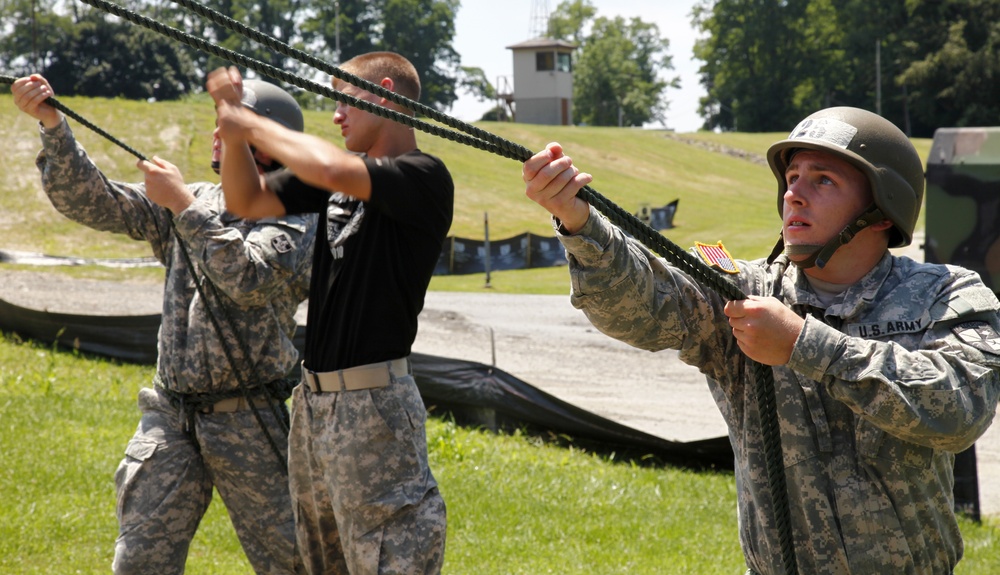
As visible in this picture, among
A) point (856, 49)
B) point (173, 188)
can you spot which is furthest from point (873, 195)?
point (856, 49)

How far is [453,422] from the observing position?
383 inches

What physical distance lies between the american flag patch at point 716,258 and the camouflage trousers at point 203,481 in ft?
8.19

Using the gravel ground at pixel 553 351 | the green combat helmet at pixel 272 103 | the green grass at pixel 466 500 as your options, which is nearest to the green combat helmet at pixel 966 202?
the green grass at pixel 466 500

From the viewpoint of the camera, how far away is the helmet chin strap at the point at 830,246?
307cm

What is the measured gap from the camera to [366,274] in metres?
4.07

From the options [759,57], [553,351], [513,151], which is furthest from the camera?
[759,57]

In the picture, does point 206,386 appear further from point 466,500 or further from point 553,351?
point 553,351

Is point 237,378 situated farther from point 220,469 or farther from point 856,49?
point 856,49

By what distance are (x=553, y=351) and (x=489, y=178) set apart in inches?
1014

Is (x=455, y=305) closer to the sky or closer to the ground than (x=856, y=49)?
closer to the ground

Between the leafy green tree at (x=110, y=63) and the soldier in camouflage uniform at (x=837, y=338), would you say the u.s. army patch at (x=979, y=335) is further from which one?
the leafy green tree at (x=110, y=63)

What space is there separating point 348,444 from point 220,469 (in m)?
1.08

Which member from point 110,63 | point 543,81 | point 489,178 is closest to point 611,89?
point 543,81

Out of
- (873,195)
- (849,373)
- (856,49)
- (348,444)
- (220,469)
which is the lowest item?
(220,469)
